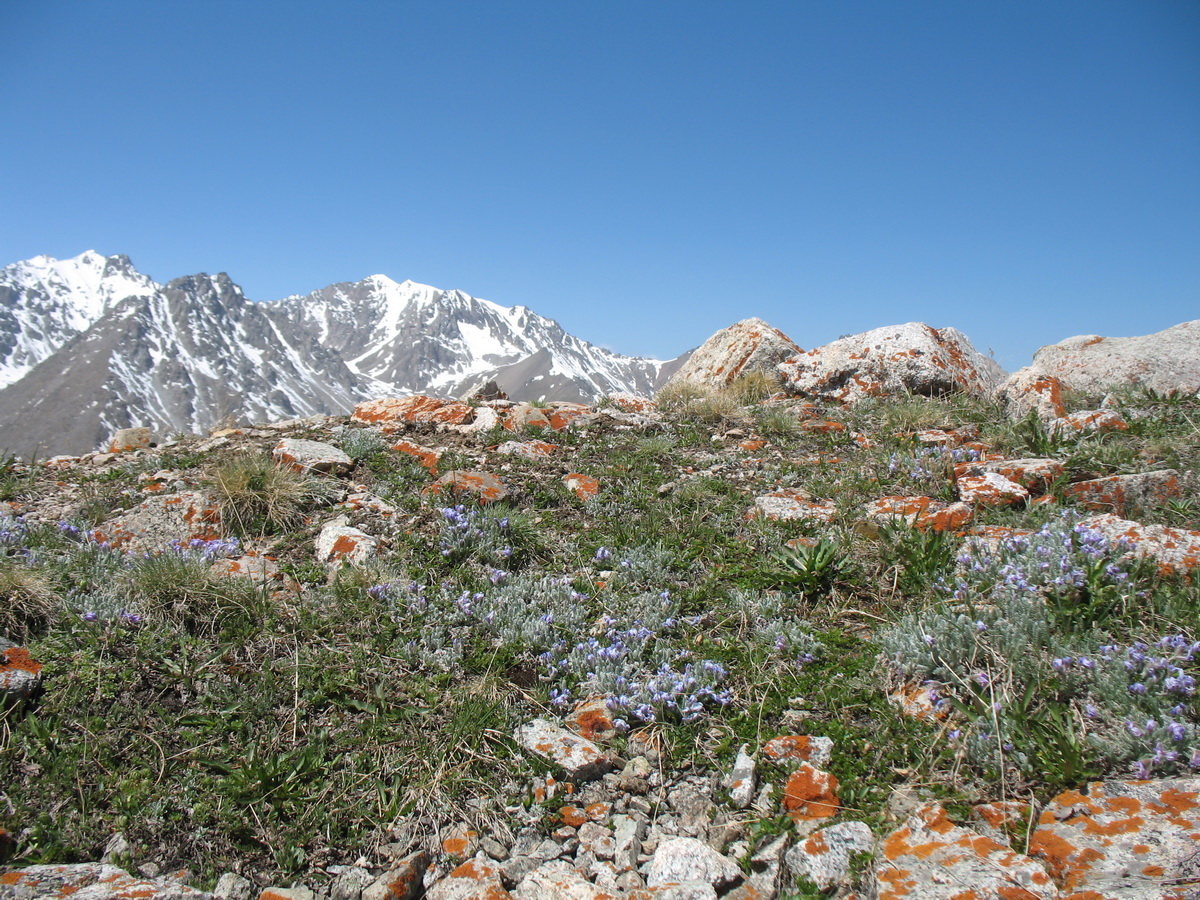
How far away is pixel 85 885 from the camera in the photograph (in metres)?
2.39

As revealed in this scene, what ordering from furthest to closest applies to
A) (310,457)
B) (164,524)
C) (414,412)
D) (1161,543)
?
(414,412) → (310,457) → (164,524) → (1161,543)

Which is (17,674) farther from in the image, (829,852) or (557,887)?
(829,852)

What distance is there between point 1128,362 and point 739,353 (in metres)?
6.34

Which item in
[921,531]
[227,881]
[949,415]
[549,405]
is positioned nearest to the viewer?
[227,881]

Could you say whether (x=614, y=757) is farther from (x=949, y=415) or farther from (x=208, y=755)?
(x=949, y=415)

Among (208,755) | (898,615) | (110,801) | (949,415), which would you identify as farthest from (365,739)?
(949,415)

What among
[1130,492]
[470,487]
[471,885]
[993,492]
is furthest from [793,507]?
[471,885]

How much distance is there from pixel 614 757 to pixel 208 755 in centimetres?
214

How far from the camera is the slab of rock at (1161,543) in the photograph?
3848mm

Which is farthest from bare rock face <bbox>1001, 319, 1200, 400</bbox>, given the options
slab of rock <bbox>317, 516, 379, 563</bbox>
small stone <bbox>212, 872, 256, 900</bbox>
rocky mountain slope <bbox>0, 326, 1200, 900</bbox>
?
small stone <bbox>212, 872, 256, 900</bbox>

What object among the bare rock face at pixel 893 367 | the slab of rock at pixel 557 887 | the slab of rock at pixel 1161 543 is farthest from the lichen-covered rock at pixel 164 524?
the bare rock face at pixel 893 367

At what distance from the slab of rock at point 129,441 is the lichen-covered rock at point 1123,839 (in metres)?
9.43

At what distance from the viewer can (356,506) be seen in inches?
231

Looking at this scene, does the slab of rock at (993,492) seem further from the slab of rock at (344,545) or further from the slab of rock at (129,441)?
the slab of rock at (129,441)
